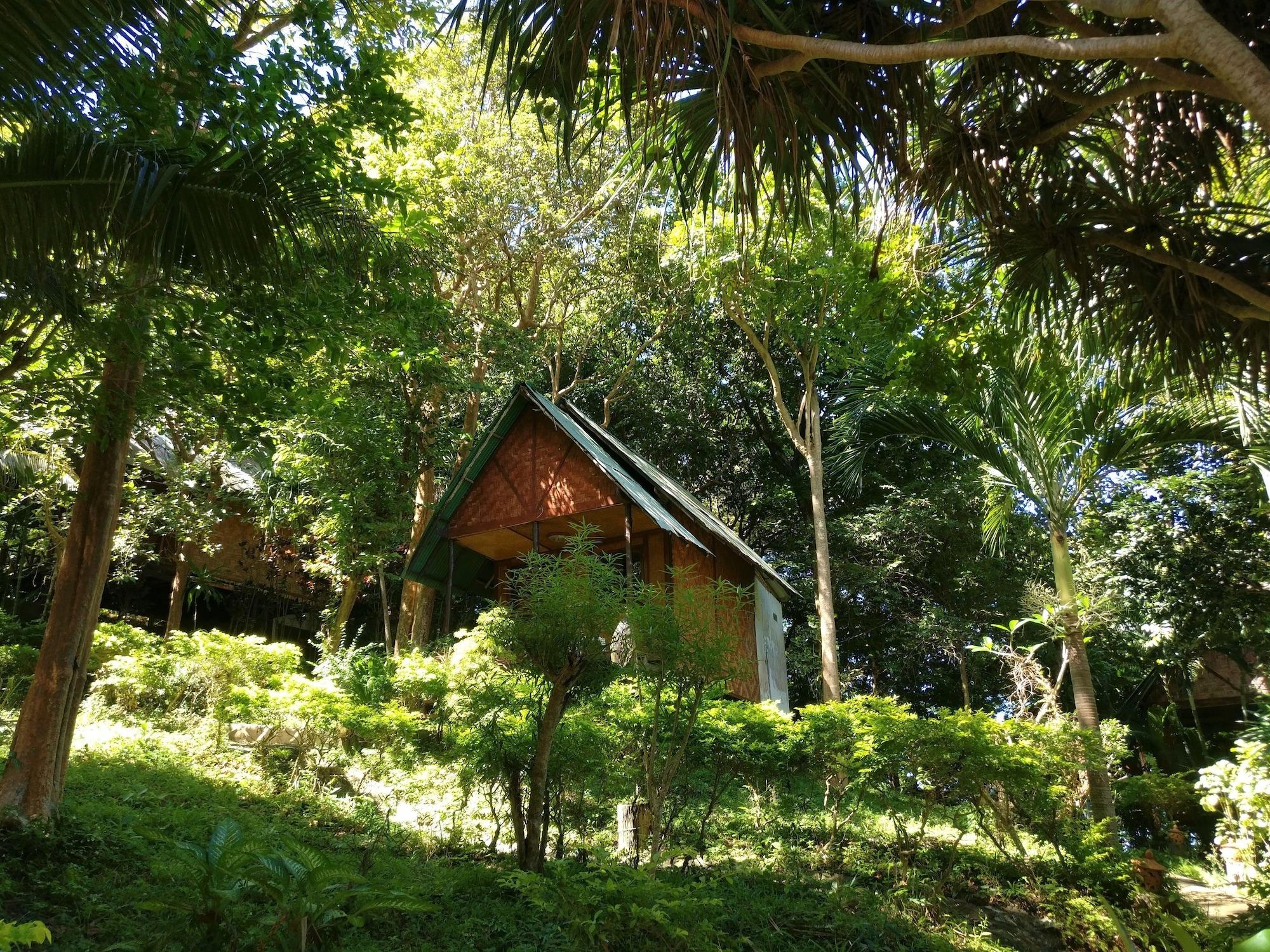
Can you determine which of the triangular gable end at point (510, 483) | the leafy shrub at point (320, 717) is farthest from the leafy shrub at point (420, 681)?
the triangular gable end at point (510, 483)

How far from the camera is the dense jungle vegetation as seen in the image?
4305mm

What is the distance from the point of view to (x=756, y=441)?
23.5 metres

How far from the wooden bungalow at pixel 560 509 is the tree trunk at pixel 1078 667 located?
4052mm

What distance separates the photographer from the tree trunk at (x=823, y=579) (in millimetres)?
14320

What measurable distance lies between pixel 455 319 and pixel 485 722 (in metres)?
6.88

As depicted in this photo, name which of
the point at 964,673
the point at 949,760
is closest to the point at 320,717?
the point at 949,760

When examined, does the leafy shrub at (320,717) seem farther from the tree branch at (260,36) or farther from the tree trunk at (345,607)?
the tree branch at (260,36)

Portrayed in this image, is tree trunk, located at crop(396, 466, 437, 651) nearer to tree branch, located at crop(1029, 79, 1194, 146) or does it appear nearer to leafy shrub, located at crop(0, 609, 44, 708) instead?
leafy shrub, located at crop(0, 609, 44, 708)

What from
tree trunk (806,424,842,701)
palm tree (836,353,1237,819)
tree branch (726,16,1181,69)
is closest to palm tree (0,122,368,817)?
tree branch (726,16,1181,69)

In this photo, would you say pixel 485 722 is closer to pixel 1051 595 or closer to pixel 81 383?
pixel 81 383

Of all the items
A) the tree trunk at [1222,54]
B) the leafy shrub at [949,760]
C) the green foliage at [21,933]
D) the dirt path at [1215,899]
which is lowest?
the dirt path at [1215,899]

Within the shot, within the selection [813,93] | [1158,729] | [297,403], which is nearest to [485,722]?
[297,403]

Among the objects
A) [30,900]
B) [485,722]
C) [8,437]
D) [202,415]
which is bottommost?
[30,900]

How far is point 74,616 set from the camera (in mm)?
6551
